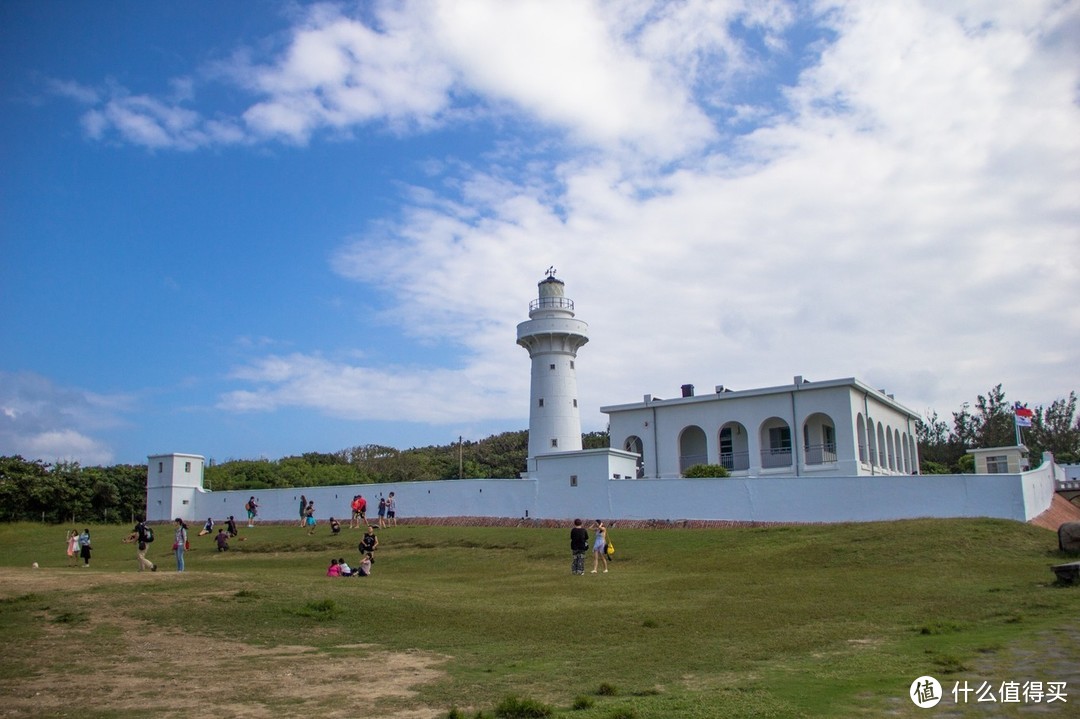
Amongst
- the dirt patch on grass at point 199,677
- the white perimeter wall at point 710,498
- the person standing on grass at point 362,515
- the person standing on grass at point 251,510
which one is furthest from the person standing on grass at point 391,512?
the dirt patch on grass at point 199,677

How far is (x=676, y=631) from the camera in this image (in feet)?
41.2

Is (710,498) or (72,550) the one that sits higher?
(710,498)

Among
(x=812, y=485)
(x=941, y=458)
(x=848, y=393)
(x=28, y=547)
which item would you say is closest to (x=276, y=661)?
(x=812, y=485)

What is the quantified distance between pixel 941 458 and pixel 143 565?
57403 mm

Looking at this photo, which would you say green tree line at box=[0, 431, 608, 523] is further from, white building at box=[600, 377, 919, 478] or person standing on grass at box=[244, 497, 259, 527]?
white building at box=[600, 377, 919, 478]

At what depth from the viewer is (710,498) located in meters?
29.6

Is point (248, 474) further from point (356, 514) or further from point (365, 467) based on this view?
point (356, 514)

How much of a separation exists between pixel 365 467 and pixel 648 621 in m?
51.5

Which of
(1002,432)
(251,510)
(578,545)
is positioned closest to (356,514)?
(251,510)

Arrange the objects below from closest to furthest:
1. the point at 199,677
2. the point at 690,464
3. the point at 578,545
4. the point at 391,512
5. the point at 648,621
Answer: the point at 199,677, the point at 648,621, the point at 578,545, the point at 391,512, the point at 690,464

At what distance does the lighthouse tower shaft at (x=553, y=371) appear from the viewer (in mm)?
39594

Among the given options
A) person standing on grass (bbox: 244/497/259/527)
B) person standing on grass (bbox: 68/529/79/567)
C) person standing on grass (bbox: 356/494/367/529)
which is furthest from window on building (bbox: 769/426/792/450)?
person standing on grass (bbox: 68/529/79/567)

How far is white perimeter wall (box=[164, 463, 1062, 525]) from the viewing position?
2536 centimetres

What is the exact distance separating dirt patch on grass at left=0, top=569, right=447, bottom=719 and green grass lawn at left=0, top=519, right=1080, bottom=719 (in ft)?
0.27
